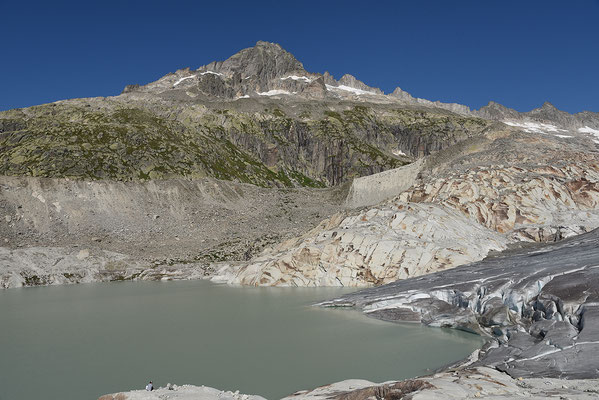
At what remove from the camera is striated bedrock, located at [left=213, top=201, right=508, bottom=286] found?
46344mm

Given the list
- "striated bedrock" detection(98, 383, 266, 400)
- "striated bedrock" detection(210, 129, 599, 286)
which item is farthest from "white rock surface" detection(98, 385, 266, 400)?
"striated bedrock" detection(210, 129, 599, 286)

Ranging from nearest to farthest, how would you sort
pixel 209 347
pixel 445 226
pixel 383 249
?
pixel 209 347 < pixel 383 249 < pixel 445 226

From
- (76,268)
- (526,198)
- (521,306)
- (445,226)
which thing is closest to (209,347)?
(521,306)

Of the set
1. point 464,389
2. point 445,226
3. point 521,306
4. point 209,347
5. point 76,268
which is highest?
point 445,226

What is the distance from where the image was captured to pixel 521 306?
2659 centimetres

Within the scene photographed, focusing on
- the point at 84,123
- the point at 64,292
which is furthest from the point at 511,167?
the point at 84,123

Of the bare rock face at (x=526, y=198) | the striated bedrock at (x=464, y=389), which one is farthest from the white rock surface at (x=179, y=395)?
the bare rock face at (x=526, y=198)

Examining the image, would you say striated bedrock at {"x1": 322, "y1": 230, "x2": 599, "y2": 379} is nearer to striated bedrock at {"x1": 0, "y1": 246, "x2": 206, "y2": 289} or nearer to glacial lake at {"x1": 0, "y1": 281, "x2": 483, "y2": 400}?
glacial lake at {"x1": 0, "y1": 281, "x2": 483, "y2": 400}

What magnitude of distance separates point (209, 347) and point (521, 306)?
60.8 ft

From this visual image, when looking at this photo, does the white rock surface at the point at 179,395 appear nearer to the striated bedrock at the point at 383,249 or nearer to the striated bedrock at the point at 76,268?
the striated bedrock at the point at 383,249

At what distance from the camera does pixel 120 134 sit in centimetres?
14188

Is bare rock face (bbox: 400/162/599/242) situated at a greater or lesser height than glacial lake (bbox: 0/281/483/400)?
greater

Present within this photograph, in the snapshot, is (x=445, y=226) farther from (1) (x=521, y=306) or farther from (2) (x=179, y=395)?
(2) (x=179, y=395)

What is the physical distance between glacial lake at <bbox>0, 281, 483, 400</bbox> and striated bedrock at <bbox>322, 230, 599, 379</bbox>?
1.89 metres
